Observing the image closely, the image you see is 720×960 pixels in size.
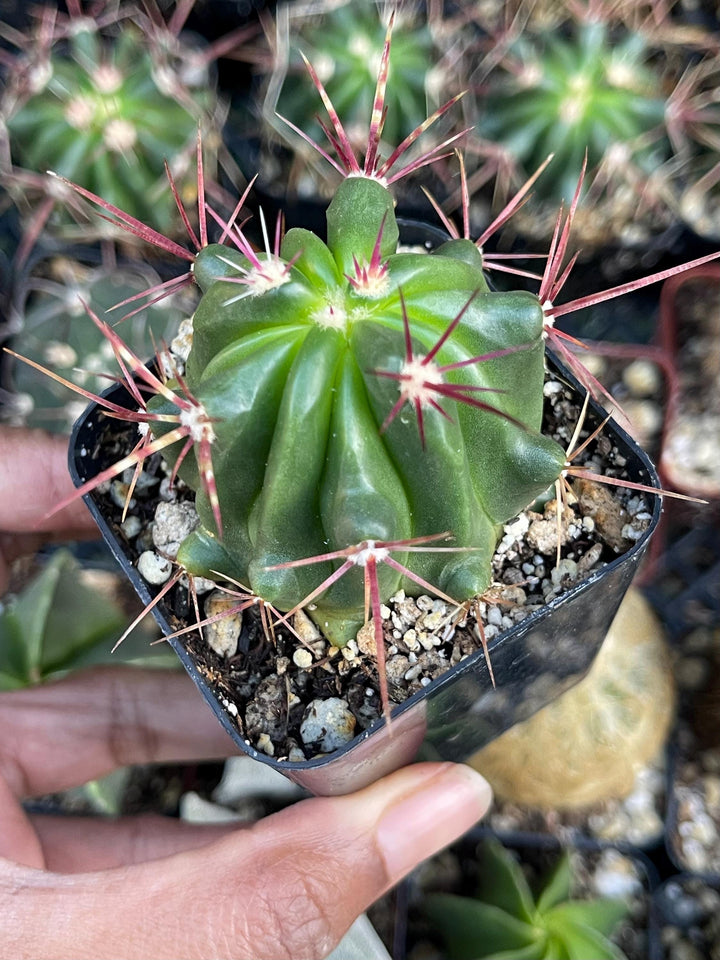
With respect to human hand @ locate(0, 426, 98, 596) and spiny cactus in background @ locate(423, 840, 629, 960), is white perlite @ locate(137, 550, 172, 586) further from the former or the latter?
spiny cactus in background @ locate(423, 840, 629, 960)

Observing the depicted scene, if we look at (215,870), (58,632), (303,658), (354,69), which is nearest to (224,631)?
(303,658)

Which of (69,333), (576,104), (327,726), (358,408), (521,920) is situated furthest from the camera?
(69,333)

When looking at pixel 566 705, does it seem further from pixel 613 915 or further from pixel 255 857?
pixel 255 857

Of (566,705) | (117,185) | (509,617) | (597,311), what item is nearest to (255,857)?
(509,617)

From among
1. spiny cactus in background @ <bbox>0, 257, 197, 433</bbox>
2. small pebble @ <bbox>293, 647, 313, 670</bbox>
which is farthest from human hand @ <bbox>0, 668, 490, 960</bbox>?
spiny cactus in background @ <bbox>0, 257, 197, 433</bbox>

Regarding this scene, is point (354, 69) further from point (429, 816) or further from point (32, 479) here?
point (429, 816)

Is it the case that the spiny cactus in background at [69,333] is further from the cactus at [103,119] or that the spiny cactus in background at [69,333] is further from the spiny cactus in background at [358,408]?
the spiny cactus in background at [358,408]
